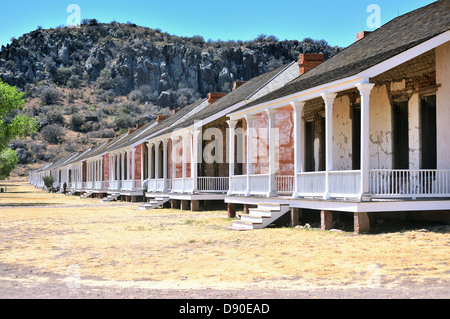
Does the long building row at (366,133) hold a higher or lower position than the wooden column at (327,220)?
higher

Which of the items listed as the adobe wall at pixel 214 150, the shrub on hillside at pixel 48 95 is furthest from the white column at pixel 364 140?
the shrub on hillside at pixel 48 95

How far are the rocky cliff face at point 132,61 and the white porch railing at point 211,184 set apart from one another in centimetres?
11231

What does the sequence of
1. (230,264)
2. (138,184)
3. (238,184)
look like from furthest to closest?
1. (138,184)
2. (238,184)
3. (230,264)

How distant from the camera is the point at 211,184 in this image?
27766mm

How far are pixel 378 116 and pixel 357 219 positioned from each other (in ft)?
14.1

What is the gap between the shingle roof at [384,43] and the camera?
49.1 feet

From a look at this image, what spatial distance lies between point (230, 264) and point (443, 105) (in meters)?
7.70

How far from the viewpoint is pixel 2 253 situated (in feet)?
41.1

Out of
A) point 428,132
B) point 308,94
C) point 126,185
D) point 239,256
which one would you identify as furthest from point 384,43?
point 126,185

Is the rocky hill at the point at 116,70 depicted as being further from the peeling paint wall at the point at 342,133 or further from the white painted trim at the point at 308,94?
the peeling paint wall at the point at 342,133

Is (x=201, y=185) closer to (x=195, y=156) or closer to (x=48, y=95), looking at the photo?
(x=195, y=156)

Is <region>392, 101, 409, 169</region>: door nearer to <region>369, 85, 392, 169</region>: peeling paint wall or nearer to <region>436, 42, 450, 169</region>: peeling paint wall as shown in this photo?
<region>369, 85, 392, 169</region>: peeling paint wall
